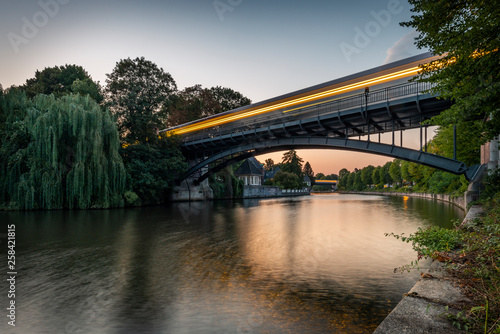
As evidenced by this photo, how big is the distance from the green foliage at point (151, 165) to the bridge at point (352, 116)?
4.40 metres

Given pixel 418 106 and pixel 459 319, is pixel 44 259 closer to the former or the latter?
pixel 459 319

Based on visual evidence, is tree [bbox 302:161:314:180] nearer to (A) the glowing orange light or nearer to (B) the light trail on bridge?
(A) the glowing orange light

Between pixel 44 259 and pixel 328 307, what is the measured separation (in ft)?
27.5

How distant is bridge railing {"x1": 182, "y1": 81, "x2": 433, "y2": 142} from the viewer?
20036 mm

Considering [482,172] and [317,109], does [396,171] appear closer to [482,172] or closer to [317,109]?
[317,109]

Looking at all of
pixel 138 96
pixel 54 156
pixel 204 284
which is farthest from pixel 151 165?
pixel 204 284

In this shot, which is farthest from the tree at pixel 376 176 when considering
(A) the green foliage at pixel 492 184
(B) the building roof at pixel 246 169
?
(A) the green foliage at pixel 492 184

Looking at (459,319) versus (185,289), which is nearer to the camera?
(459,319)

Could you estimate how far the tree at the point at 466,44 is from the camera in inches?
304

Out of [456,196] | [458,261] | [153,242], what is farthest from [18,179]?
[456,196]

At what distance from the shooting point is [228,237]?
44.9ft

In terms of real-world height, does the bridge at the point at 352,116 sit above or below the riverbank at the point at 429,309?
above

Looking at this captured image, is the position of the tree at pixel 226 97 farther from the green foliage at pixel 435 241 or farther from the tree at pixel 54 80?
the green foliage at pixel 435 241

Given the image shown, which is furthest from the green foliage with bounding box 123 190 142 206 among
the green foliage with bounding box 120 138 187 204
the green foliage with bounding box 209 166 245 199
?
the green foliage with bounding box 209 166 245 199
